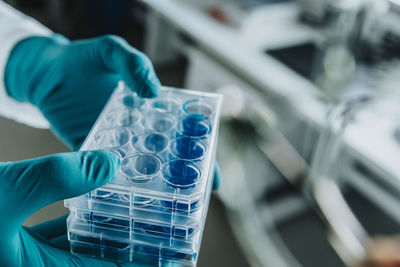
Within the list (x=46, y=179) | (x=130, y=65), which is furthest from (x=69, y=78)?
Result: (x=46, y=179)

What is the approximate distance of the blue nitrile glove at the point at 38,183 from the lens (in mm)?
642

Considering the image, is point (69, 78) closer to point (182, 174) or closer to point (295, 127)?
point (182, 174)

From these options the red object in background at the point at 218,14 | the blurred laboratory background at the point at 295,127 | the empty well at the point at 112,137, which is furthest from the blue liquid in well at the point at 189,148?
the red object in background at the point at 218,14

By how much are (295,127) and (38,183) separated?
4.61ft

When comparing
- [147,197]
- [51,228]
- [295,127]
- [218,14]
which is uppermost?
[218,14]

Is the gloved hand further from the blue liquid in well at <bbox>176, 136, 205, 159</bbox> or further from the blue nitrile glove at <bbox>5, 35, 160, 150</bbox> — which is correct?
the blue liquid in well at <bbox>176, 136, 205, 159</bbox>

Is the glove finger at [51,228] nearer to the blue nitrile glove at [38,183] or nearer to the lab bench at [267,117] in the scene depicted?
the blue nitrile glove at [38,183]

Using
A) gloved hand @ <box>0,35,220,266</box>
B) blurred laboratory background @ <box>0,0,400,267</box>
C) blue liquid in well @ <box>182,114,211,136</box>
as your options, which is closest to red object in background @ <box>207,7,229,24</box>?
blurred laboratory background @ <box>0,0,400,267</box>

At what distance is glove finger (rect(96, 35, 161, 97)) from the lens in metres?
0.89

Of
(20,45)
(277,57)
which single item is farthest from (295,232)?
(20,45)

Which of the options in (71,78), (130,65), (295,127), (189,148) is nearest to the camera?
(189,148)

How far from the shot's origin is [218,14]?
2197 mm

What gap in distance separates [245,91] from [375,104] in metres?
0.58

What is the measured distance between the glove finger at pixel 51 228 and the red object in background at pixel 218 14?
1.60 m
